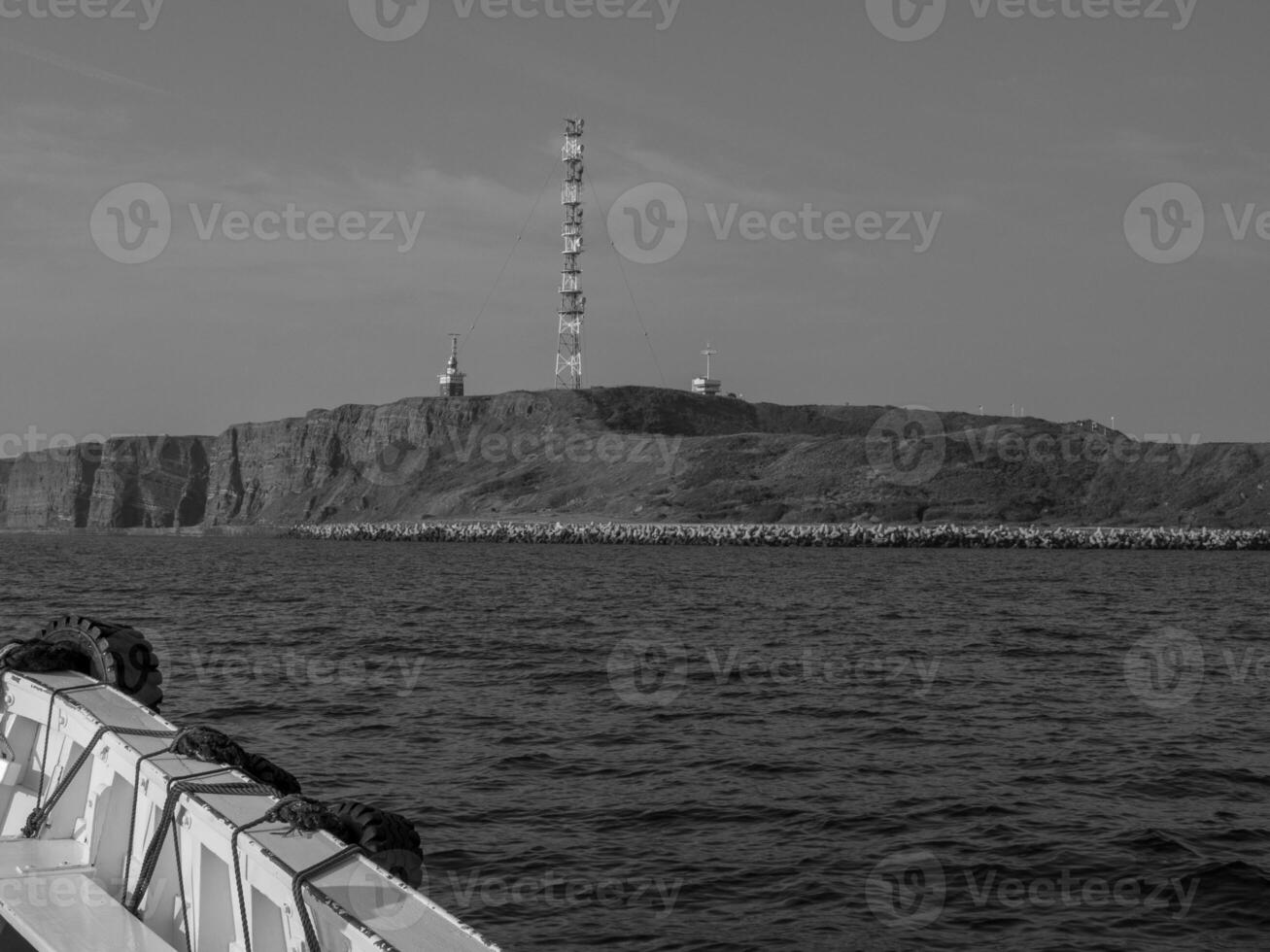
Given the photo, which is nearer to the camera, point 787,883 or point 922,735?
point 787,883

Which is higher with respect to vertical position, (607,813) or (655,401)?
(655,401)

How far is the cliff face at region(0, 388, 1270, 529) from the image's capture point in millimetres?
135500

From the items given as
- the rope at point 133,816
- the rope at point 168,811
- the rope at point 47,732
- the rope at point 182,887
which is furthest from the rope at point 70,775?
the rope at point 182,887

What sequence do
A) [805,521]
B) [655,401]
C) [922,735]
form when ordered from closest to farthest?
[922,735]
[805,521]
[655,401]

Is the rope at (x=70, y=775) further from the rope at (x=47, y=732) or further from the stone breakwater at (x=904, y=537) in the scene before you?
the stone breakwater at (x=904, y=537)

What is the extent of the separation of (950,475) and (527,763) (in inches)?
5144

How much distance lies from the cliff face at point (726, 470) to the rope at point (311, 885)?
12631cm

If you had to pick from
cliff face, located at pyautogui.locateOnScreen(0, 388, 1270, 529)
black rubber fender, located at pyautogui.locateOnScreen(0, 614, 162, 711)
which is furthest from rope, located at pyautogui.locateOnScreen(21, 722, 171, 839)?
cliff face, located at pyautogui.locateOnScreen(0, 388, 1270, 529)

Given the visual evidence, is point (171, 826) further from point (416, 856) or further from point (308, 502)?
point (308, 502)

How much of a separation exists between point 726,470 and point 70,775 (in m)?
148

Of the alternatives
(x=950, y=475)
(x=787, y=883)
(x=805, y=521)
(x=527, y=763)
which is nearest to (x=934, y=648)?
(x=527, y=763)

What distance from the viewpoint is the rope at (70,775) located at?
8273mm

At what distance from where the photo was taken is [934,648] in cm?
2933

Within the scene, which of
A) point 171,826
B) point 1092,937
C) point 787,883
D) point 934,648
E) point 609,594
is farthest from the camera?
point 609,594
